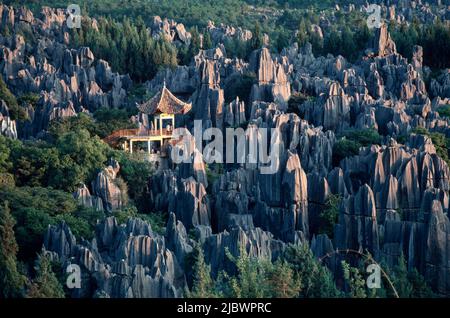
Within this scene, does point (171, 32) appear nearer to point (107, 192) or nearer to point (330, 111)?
point (330, 111)

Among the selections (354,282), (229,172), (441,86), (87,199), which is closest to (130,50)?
(441,86)

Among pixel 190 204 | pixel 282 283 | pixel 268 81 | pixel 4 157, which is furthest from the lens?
pixel 268 81

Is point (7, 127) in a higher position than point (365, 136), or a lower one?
higher

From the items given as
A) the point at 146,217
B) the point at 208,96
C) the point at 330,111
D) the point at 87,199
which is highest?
the point at 208,96

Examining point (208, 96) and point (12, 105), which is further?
point (12, 105)

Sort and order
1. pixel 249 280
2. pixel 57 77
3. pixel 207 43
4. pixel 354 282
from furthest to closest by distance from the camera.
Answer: pixel 207 43
pixel 57 77
pixel 354 282
pixel 249 280

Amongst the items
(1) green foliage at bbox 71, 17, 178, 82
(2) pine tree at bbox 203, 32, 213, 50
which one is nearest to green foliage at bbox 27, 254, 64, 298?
(1) green foliage at bbox 71, 17, 178, 82
